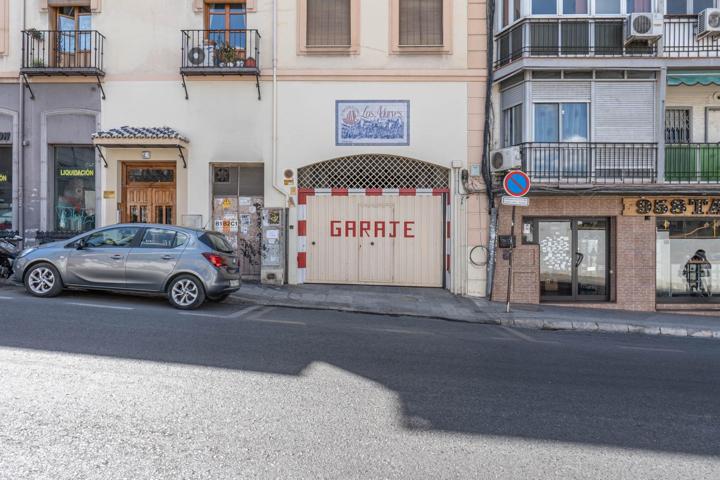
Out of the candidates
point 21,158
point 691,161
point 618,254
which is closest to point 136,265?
point 21,158

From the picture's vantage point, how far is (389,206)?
13461 millimetres

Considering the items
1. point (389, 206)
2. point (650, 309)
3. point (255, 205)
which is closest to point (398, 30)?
point (389, 206)

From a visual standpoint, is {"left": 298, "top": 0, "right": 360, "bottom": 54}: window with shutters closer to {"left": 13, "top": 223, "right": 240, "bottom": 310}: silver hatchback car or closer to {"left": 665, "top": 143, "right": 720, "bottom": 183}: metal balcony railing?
{"left": 13, "top": 223, "right": 240, "bottom": 310}: silver hatchback car

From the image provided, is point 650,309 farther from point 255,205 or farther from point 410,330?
point 255,205

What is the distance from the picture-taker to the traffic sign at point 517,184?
35.4 feet

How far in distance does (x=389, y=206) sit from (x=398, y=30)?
188 inches

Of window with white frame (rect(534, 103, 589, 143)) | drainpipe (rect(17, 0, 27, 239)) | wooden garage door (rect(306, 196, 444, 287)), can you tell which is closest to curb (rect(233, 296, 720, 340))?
wooden garage door (rect(306, 196, 444, 287))

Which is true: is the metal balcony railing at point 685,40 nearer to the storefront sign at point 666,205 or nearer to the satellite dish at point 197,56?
the storefront sign at point 666,205

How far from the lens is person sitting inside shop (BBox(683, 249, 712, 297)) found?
43.0 ft

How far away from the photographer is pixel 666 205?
12500 millimetres

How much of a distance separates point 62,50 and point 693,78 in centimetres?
1663

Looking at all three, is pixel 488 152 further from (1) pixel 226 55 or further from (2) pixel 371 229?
(1) pixel 226 55

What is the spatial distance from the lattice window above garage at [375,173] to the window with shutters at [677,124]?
633 centimetres

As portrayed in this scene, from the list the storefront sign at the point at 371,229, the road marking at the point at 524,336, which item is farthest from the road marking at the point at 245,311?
the road marking at the point at 524,336
